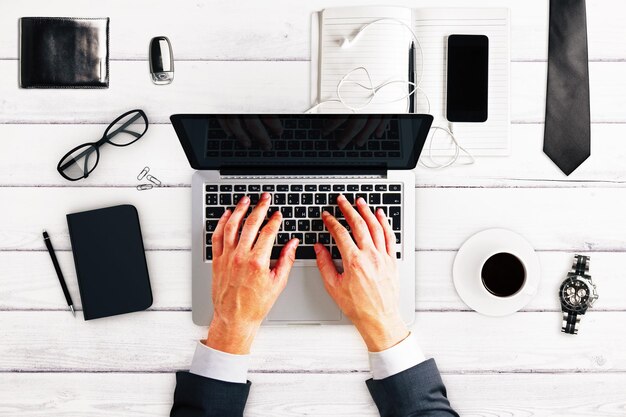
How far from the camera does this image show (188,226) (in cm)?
119

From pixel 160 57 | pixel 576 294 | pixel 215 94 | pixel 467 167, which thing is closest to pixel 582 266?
pixel 576 294

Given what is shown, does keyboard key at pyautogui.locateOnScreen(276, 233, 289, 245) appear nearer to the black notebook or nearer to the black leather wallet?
the black notebook

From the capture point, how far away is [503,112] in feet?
3.84

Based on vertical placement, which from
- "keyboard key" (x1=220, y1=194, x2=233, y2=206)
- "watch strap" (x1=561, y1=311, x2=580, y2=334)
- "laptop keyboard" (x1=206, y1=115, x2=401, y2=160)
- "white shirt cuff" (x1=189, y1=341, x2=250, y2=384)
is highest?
"laptop keyboard" (x1=206, y1=115, x2=401, y2=160)

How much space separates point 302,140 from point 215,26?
369mm

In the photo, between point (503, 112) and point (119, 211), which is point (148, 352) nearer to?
point (119, 211)

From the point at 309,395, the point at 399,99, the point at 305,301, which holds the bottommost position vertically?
the point at 309,395

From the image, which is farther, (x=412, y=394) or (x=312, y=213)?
(x=312, y=213)

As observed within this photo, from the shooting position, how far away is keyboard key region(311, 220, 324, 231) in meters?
1.11

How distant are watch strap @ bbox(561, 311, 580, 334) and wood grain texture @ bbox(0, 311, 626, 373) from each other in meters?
0.02

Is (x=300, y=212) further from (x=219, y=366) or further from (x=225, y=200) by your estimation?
(x=219, y=366)

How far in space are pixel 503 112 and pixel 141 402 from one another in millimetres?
1035

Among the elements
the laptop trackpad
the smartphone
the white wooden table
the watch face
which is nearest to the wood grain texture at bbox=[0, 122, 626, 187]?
the white wooden table

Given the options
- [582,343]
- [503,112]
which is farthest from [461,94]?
[582,343]
